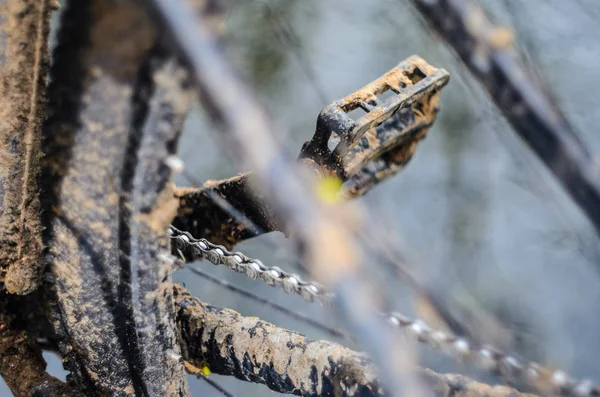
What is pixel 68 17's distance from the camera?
38.4 inches

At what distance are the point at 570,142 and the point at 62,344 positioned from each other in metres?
1.27

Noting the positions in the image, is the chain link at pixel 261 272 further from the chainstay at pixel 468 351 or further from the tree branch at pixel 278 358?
the tree branch at pixel 278 358

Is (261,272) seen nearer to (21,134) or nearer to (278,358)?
(278,358)

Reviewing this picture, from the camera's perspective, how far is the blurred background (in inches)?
167

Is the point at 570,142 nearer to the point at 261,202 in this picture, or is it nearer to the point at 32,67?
the point at 261,202

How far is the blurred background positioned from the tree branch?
7.54 feet

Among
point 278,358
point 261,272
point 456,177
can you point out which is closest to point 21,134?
point 261,272

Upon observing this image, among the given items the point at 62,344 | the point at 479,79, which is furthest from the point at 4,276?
the point at 479,79

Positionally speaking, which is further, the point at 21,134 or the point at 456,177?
the point at 456,177

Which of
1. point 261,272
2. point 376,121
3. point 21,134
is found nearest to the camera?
point 21,134

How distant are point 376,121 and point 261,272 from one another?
0.50 metres

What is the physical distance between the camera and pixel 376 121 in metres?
1.54

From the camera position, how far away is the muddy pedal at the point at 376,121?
153 centimetres

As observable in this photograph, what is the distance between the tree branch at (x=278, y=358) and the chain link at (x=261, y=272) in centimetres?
15
